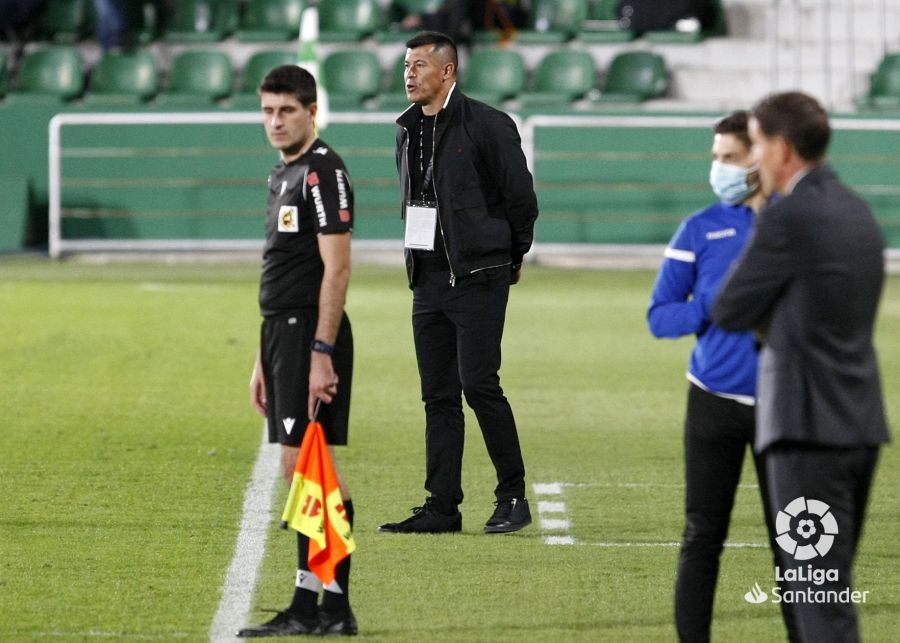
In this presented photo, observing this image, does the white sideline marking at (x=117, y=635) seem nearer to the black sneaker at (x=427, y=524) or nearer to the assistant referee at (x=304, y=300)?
the assistant referee at (x=304, y=300)

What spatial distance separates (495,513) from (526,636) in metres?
1.67

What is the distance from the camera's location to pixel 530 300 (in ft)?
54.8

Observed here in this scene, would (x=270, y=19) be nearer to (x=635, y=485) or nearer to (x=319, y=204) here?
(x=635, y=485)

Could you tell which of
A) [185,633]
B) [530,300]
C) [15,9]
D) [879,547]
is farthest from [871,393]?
[15,9]

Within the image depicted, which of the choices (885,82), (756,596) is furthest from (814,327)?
(885,82)

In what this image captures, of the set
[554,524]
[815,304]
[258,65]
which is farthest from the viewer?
[258,65]

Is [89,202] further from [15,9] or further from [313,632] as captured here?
[313,632]

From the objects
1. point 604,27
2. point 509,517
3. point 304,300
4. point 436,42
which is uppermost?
point 604,27

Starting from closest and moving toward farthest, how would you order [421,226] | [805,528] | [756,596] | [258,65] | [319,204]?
[805,528] → [319,204] → [756,596] → [421,226] → [258,65]

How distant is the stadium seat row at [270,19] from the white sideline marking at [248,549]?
1488 cm

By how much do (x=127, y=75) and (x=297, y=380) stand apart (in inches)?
694

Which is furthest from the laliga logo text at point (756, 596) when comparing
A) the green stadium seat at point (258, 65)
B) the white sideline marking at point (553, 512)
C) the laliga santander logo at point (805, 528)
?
the green stadium seat at point (258, 65)

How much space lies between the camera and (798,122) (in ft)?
13.2

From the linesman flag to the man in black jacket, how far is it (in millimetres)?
1790
